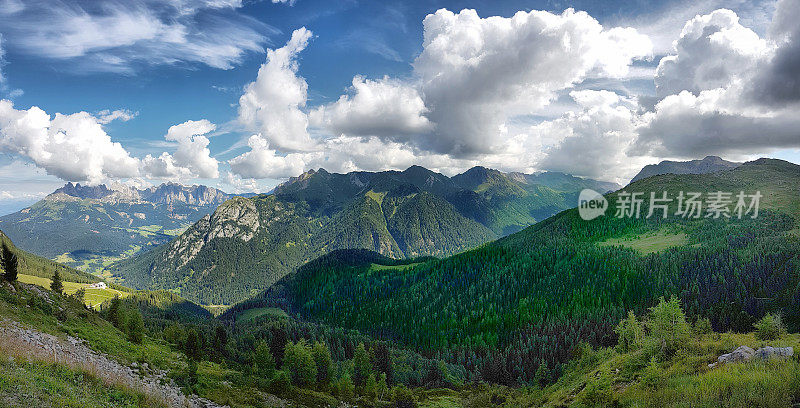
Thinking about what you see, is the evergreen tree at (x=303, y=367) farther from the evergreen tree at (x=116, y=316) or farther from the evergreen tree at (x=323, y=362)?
the evergreen tree at (x=116, y=316)

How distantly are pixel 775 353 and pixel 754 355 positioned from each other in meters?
1.21

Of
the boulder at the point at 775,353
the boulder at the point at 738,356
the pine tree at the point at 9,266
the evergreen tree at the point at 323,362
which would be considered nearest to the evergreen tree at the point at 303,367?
the evergreen tree at the point at 323,362


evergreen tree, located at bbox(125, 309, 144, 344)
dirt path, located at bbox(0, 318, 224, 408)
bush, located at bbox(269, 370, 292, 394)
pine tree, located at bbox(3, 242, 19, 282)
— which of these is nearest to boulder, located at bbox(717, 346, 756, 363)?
dirt path, located at bbox(0, 318, 224, 408)

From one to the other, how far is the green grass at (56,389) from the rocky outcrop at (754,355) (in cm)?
4276

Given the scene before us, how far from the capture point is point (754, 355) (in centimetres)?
2262

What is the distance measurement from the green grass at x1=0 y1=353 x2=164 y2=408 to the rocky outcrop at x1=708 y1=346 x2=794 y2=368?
42757 millimetres

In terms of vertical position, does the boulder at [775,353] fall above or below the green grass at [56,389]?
above

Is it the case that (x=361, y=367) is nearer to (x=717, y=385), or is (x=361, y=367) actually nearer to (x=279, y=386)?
(x=279, y=386)

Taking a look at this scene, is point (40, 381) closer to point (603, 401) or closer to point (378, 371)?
point (603, 401)

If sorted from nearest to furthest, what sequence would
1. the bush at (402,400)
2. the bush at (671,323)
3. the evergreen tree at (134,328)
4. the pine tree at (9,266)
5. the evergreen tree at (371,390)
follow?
the bush at (671,323) → the pine tree at (9,266) → the evergreen tree at (134,328) → the bush at (402,400) → the evergreen tree at (371,390)

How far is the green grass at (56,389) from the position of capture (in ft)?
56.0

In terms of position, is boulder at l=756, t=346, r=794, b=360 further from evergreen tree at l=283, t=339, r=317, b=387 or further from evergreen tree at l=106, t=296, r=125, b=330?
evergreen tree at l=106, t=296, r=125, b=330

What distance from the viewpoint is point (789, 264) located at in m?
163

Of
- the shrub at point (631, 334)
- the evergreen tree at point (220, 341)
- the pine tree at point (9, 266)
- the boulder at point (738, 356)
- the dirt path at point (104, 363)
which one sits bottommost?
the evergreen tree at point (220, 341)
